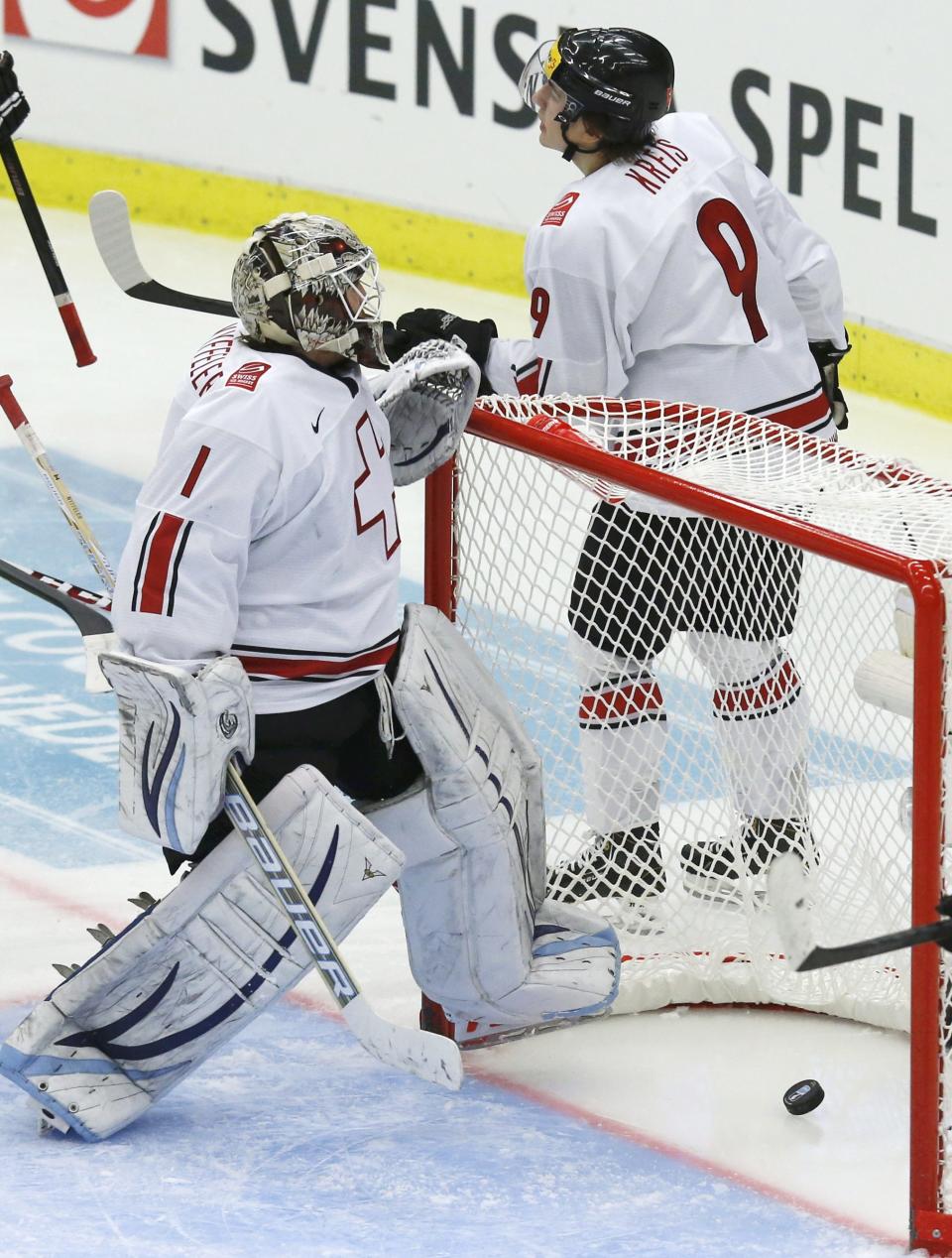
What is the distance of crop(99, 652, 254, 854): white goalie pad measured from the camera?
7.15ft

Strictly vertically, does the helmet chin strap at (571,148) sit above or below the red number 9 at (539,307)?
above

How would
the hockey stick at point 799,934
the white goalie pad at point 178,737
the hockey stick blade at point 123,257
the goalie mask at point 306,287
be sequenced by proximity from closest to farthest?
the hockey stick at point 799,934, the white goalie pad at point 178,737, the goalie mask at point 306,287, the hockey stick blade at point 123,257

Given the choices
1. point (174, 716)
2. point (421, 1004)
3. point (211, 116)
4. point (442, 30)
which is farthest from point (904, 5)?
point (174, 716)

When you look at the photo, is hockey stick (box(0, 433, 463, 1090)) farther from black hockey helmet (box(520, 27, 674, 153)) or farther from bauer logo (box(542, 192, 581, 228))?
black hockey helmet (box(520, 27, 674, 153))

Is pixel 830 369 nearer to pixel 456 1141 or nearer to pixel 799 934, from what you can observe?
pixel 456 1141

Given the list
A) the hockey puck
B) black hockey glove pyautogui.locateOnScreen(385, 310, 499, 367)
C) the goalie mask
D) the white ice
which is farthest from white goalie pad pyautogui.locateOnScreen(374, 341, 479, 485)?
the hockey puck

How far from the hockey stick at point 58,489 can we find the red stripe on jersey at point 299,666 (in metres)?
0.51

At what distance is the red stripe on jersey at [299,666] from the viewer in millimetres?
2324

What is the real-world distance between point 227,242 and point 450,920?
12.9 ft

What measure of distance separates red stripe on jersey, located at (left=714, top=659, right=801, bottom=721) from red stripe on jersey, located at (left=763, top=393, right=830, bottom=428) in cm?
33

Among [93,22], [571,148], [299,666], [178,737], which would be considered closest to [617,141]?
[571,148]

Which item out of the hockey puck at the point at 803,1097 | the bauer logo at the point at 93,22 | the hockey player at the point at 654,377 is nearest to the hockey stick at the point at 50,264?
the hockey player at the point at 654,377

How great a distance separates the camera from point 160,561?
2.20 meters

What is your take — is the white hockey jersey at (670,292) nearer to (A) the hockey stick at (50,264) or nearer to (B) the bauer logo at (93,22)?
(A) the hockey stick at (50,264)
